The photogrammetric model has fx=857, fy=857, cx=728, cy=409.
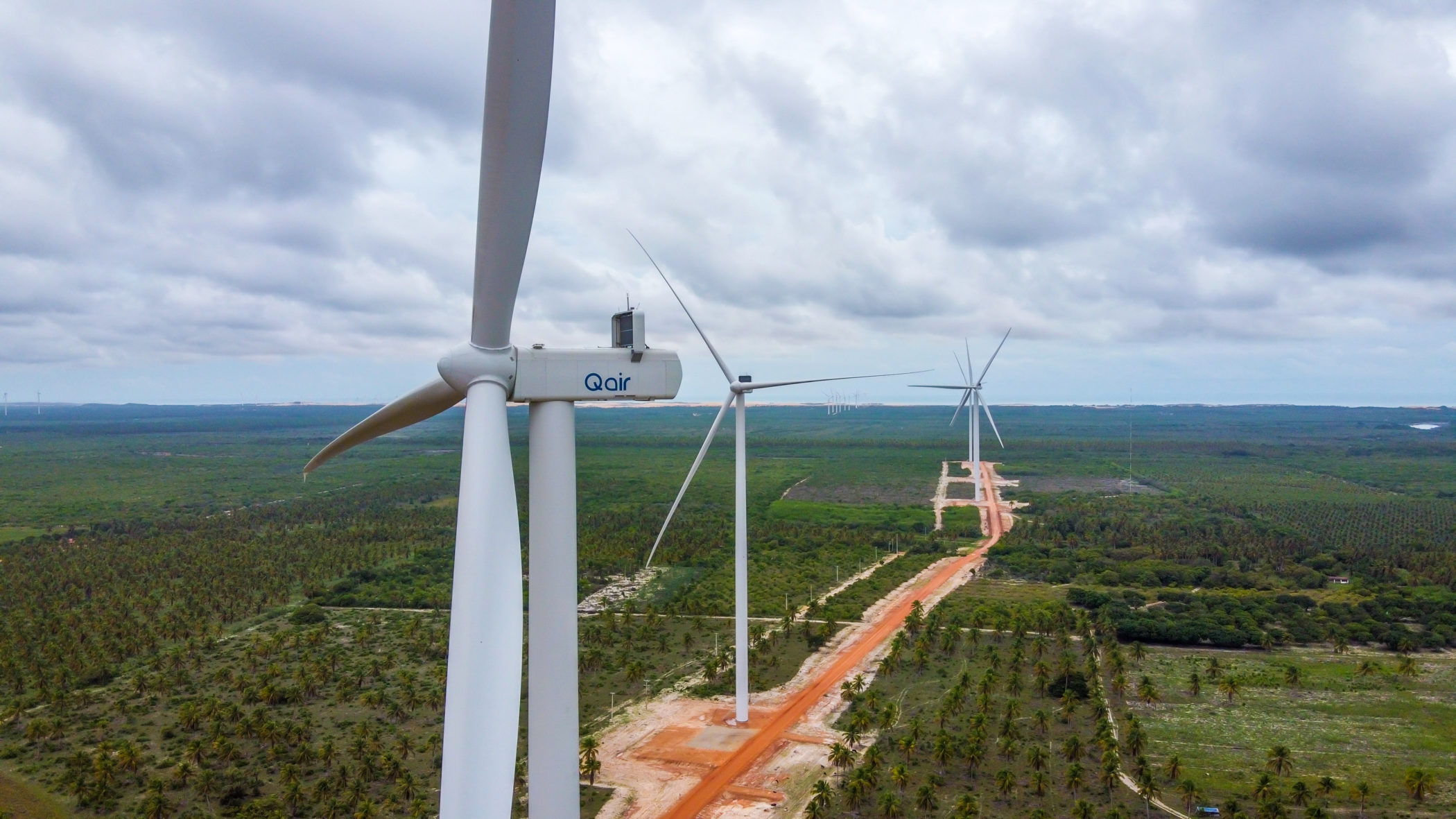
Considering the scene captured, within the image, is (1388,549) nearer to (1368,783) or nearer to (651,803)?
(1368,783)

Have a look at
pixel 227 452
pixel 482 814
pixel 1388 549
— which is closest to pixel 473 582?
pixel 482 814

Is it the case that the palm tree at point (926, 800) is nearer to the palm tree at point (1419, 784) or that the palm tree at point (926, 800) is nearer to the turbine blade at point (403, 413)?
the palm tree at point (1419, 784)

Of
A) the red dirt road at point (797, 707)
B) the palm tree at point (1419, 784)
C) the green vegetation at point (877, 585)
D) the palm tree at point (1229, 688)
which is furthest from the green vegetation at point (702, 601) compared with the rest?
the red dirt road at point (797, 707)

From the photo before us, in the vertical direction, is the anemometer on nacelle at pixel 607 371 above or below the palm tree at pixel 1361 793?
above

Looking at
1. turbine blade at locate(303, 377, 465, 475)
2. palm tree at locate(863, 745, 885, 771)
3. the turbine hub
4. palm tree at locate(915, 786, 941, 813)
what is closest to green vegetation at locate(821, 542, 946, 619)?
palm tree at locate(863, 745, 885, 771)

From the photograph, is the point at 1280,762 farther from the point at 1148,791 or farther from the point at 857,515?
the point at 857,515
